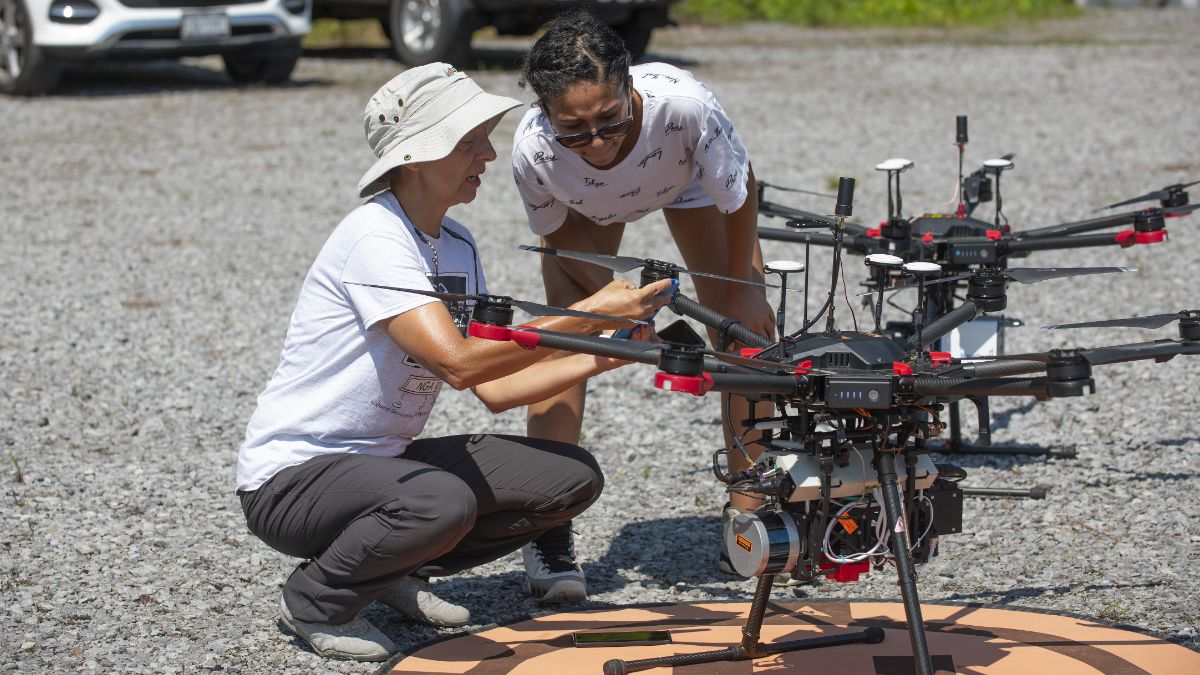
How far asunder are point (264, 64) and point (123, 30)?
1654mm

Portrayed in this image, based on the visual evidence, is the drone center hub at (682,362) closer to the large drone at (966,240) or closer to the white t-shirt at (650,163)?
the white t-shirt at (650,163)

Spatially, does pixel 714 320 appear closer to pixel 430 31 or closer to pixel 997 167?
pixel 997 167

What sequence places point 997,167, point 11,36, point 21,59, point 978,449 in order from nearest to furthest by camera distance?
1. point 997,167
2. point 978,449
3. point 11,36
4. point 21,59

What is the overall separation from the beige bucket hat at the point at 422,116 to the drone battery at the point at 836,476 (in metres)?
1.09

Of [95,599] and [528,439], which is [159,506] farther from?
[528,439]

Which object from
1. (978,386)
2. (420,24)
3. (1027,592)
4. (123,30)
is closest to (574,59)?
(978,386)

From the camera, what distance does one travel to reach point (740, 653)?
3.38m

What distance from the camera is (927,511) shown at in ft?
10.2


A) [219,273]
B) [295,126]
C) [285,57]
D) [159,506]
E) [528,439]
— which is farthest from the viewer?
[285,57]

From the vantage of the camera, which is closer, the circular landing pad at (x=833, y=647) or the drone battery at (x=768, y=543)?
the drone battery at (x=768, y=543)

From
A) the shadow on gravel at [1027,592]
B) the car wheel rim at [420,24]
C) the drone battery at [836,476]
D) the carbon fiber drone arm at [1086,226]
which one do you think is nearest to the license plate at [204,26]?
the car wheel rim at [420,24]

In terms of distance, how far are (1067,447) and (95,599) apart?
3.22m

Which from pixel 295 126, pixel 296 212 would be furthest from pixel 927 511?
pixel 295 126

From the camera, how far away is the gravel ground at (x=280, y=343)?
3.96m
